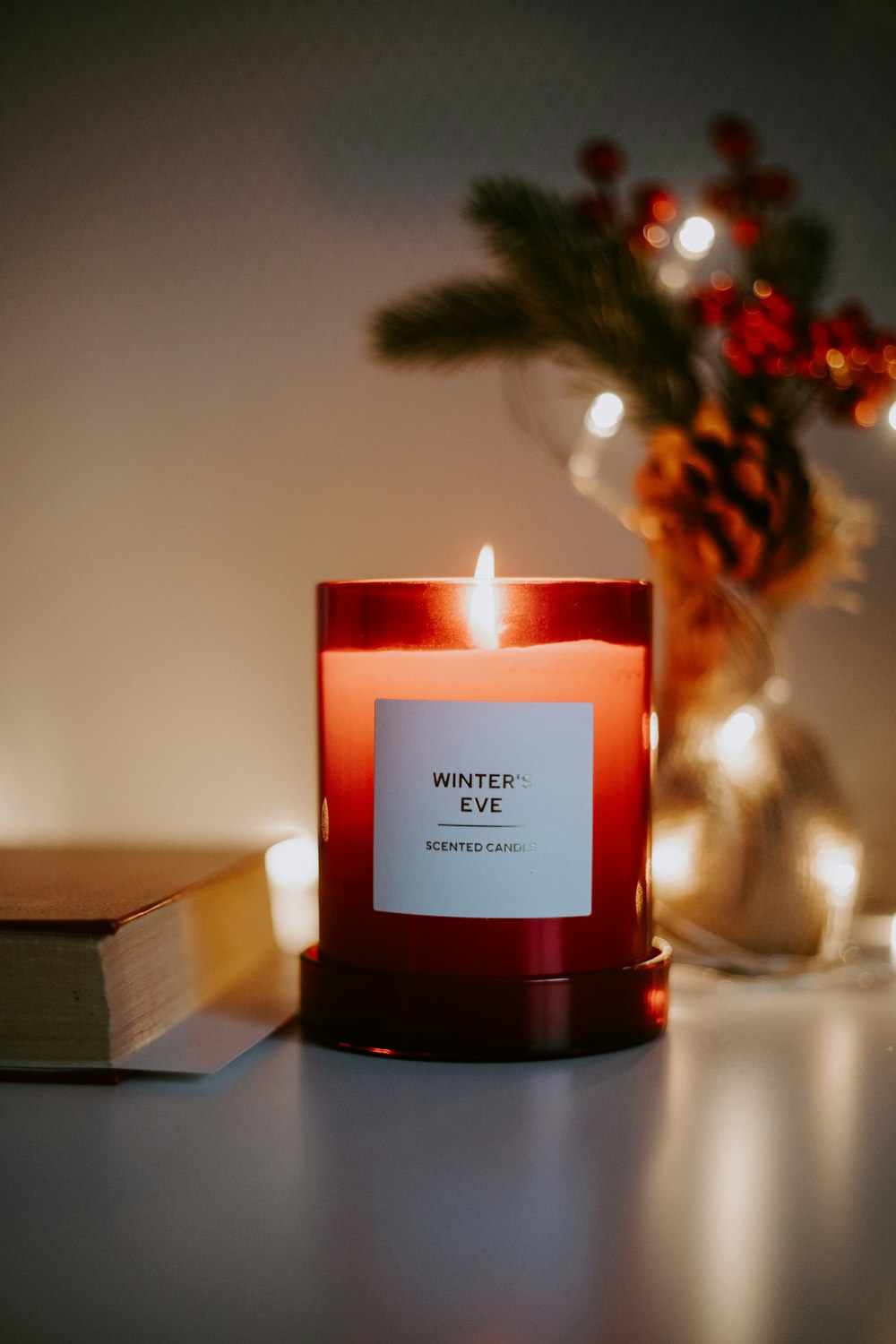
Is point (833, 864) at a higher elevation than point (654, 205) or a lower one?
lower

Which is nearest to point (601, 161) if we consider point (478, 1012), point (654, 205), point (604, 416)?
point (654, 205)

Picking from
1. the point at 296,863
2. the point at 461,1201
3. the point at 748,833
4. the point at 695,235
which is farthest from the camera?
the point at 296,863

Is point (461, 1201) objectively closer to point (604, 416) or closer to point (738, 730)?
point (738, 730)

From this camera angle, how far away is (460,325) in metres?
0.71

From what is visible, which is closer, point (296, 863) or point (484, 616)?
point (484, 616)

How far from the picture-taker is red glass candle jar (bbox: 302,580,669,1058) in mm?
458

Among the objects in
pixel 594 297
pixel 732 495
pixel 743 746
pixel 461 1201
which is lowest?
pixel 461 1201

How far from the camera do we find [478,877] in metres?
0.46

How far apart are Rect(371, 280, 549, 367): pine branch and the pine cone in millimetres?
127

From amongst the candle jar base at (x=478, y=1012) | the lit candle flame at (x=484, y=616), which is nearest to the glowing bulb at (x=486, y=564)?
the lit candle flame at (x=484, y=616)

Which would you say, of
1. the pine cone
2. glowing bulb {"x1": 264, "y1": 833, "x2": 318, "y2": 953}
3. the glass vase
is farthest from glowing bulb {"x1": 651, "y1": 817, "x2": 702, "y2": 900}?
glowing bulb {"x1": 264, "y1": 833, "x2": 318, "y2": 953}

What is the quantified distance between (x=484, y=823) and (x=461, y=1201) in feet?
0.48

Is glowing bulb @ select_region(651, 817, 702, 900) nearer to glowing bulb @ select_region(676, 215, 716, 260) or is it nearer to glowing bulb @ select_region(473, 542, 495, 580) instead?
glowing bulb @ select_region(473, 542, 495, 580)

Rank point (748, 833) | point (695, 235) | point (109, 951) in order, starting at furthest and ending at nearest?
point (695, 235) < point (748, 833) < point (109, 951)
